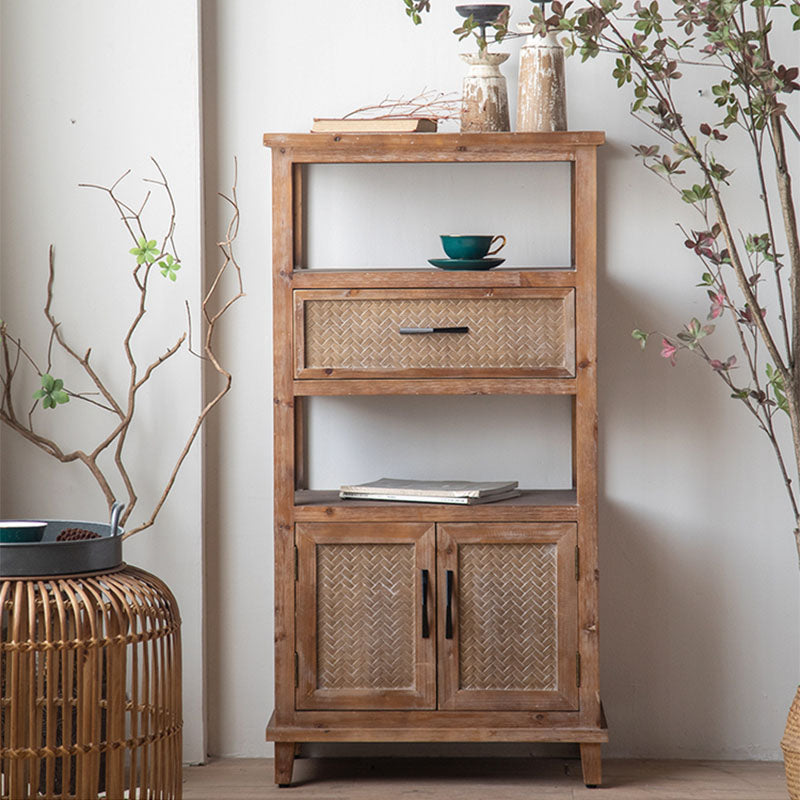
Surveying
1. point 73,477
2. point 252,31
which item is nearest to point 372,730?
point 73,477

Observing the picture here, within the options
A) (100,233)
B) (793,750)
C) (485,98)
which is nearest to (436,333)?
(485,98)

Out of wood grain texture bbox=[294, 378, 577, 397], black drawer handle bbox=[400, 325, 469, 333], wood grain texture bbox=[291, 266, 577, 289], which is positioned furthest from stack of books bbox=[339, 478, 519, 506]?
wood grain texture bbox=[291, 266, 577, 289]

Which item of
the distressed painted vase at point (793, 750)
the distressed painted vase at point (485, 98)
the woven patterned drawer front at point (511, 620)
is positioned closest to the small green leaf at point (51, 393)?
the woven patterned drawer front at point (511, 620)

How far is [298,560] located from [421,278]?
75cm

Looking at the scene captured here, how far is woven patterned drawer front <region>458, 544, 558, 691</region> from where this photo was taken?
267cm

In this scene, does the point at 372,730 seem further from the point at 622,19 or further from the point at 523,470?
the point at 622,19

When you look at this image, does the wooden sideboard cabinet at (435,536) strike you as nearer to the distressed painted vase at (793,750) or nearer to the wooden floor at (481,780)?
the wooden floor at (481,780)

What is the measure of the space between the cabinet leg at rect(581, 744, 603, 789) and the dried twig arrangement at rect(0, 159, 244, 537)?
125cm

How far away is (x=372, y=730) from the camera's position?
266 centimetres

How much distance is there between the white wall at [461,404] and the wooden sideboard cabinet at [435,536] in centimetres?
36

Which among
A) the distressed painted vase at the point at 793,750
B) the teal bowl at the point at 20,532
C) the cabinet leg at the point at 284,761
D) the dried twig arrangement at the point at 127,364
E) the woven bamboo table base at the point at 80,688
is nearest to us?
the woven bamboo table base at the point at 80,688

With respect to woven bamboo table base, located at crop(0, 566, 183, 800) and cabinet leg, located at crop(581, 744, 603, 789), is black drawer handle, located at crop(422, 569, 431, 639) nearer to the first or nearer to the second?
cabinet leg, located at crop(581, 744, 603, 789)

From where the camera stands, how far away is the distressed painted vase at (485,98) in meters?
2.74

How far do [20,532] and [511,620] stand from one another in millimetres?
1200
